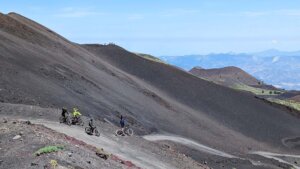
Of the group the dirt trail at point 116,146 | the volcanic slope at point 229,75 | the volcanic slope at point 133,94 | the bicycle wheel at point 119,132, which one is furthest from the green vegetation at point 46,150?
the volcanic slope at point 229,75

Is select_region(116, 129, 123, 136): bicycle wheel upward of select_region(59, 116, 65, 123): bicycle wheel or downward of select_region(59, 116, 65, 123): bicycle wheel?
downward

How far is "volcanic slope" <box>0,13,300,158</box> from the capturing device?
48.2 metres

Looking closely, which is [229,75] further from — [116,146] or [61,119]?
[116,146]

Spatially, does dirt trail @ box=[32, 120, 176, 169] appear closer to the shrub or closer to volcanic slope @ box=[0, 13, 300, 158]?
volcanic slope @ box=[0, 13, 300, 158]

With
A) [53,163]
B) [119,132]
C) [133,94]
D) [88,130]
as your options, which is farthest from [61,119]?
[133,94]

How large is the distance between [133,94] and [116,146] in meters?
30.6

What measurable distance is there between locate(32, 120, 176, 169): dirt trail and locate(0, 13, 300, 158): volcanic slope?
9321 millimetres

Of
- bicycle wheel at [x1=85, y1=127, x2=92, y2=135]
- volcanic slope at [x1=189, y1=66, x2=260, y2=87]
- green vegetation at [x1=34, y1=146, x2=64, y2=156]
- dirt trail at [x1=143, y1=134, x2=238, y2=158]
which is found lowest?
dirt trail at [x1=143, y1=134, x2=238, y2=158]

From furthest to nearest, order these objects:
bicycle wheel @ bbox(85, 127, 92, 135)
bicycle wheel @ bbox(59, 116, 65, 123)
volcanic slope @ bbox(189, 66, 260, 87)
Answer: volcanic slope @ bbox(189, 66, 260, 87), bicycle wheel @ bbox(59, 116, 65, 123), bicycle wheel @ bbox(85, 127, 92, 135)

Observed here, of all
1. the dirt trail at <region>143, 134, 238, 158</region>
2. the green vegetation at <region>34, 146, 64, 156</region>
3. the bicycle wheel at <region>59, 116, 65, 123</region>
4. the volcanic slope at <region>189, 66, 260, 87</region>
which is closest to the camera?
the green vegetation at <region>34, 146, 64, 156</region>

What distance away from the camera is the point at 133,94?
208ft

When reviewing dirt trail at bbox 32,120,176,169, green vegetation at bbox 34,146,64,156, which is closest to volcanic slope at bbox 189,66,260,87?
dirt trail at bbox 32,120,176,169

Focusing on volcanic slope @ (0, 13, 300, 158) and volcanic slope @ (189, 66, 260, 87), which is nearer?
volcanic slope @ (0, 13, 300, 158)

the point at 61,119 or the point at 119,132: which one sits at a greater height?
the point at 61,119
